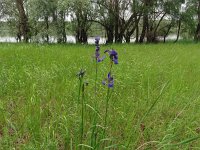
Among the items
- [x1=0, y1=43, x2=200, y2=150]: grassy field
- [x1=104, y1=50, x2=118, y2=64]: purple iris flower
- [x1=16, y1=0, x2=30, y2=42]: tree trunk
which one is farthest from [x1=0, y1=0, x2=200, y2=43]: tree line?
[x1=104, y1=50, x2=118, y2=64]: purple iris flower

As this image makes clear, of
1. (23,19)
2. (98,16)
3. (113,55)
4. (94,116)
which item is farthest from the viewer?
(98,16)

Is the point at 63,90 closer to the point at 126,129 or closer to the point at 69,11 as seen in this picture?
the point at 126,129

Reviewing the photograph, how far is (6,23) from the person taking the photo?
104ft

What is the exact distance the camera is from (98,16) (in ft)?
75.3

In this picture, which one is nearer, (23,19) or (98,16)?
(23,19)

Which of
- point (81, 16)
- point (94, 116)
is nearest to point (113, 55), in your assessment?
point (94, 116)

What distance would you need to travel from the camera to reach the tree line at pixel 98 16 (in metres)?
18.9

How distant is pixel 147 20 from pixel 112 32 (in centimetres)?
346

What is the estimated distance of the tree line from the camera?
1886cm

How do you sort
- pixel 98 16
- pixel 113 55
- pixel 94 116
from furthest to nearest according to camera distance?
pixel 98 16
pixel 94 116
pixel 113 55

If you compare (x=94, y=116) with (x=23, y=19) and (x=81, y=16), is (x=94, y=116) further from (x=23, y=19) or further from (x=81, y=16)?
(x=23, y=19)

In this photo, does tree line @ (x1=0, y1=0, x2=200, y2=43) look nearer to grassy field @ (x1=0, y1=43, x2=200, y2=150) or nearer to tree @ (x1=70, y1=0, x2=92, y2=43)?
tree @ (x1=70, y1=0, x2=92, y2=43)

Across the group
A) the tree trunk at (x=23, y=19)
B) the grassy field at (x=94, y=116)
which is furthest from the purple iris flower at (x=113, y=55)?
the tree trunk at (x=23, y=19)

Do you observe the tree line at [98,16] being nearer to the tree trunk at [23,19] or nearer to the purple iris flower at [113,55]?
the tree trunk at [23,19]
